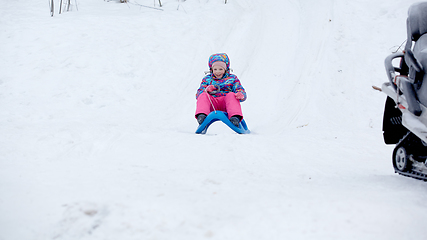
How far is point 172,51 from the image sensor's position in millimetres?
6570

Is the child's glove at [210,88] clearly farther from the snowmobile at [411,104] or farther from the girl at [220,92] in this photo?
the snowmobile at [411,104]

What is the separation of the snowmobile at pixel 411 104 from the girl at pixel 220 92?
1995mm

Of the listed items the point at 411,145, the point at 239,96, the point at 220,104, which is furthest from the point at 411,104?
the point at 220,104

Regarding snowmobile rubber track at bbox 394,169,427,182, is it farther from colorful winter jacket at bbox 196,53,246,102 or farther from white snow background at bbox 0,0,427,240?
colorful winter jacket at bbox 196,53,246,102

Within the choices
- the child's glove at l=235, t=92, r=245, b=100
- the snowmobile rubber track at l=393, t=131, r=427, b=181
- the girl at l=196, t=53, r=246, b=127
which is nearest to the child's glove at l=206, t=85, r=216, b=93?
the girl at l=196, t=53, r=246, b=127

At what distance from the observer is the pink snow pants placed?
3.88m

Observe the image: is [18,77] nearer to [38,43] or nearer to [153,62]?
[38,43]

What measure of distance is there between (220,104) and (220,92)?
0.17 meters

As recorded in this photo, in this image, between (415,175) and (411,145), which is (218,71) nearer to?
(411,145)

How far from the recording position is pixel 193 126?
175 inches

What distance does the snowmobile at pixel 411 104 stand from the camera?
1710mm

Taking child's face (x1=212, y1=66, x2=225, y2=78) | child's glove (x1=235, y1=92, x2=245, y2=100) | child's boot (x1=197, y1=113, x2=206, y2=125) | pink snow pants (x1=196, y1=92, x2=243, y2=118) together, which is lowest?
child's boot (x1=197, y1=113, x2=206, y2=125)

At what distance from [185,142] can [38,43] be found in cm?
452

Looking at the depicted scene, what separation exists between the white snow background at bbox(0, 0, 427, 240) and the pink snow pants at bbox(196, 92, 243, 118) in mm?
406
